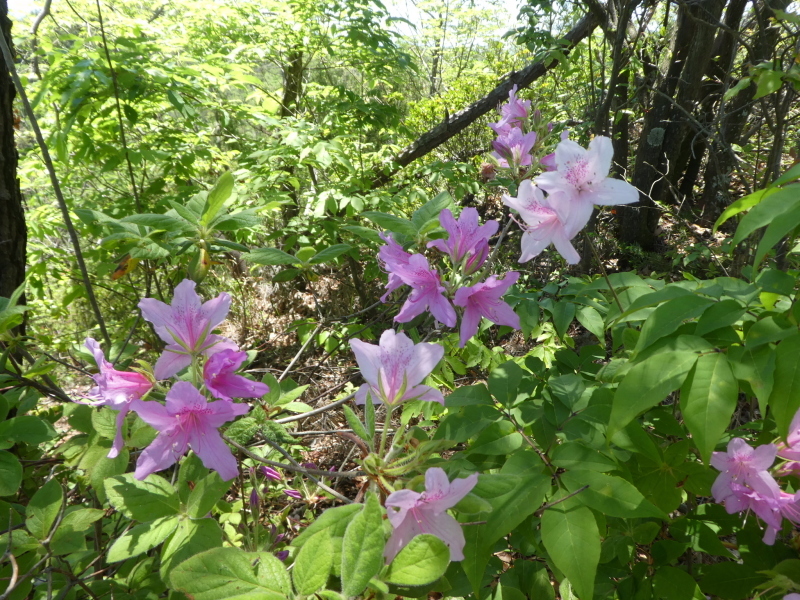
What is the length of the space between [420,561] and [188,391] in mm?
437

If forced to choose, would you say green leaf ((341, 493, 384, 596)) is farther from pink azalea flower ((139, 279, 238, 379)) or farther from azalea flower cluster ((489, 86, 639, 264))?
azalea flower cluster ((489, 86, 639, 264))

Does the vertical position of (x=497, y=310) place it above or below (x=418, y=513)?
above

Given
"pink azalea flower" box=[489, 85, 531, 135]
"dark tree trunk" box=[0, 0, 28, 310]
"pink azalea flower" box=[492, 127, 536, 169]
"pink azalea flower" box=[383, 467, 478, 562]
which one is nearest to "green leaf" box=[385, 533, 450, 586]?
"pink azalea flower" box=[383, 467, 478, 562]

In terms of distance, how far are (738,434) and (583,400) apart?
58 centimetres

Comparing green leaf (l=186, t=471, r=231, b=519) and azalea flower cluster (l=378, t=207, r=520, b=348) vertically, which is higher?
azalea flower cluster (l=378, t=207, r=520, b=348)

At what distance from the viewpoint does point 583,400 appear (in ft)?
3.33

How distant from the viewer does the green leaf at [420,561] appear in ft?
1.95

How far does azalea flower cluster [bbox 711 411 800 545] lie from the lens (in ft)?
3.07

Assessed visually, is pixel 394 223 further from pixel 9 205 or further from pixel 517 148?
pixel 9 205

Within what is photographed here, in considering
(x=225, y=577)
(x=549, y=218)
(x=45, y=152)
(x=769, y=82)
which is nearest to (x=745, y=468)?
(x=549, y=218)

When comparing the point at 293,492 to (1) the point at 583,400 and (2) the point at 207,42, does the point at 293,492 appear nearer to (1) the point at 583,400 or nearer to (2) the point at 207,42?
(1) the point at 583,400

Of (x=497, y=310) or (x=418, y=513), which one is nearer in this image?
(x=418, y=513)

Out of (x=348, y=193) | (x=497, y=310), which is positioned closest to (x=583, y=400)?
(x=497, y=310)

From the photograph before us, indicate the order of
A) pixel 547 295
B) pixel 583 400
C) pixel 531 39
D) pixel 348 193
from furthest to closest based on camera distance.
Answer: pixel 531 39 < pixel 348 193 < pixel 547 295 < pixel 583 400
